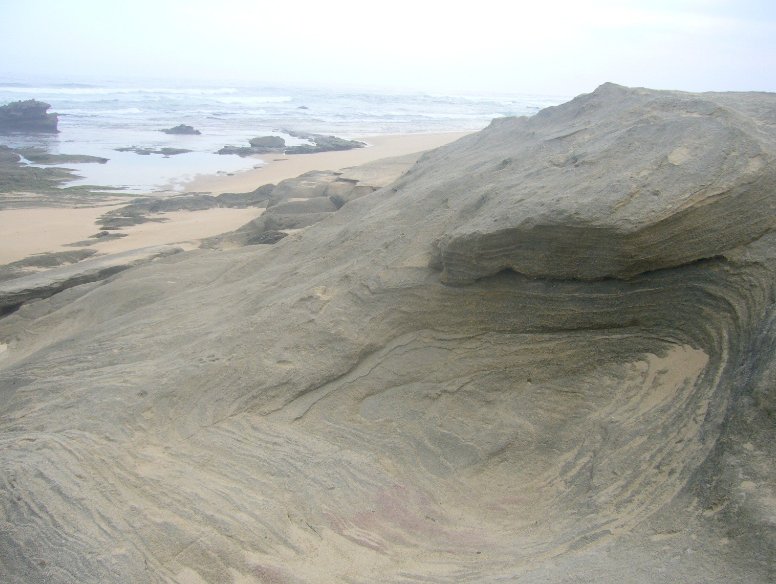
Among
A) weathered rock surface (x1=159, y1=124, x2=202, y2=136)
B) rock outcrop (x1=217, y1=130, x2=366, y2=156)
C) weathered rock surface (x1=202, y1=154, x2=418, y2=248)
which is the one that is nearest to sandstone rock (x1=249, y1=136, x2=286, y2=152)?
rock outcrop (x1=217, y1=130, x2=366, y2=156)

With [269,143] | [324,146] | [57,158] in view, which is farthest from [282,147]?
[57,158]

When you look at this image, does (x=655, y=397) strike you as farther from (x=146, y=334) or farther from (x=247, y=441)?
(x=146, y=334)

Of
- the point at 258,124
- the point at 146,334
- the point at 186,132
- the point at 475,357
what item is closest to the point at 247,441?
the point at 475,357

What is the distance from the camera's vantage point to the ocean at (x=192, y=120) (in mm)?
22953

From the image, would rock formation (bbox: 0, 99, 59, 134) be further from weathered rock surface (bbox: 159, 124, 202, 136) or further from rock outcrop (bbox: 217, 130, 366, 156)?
rock outcrop (bbox: 217, 130, 366, 156)

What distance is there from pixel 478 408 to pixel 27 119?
33.8 metres

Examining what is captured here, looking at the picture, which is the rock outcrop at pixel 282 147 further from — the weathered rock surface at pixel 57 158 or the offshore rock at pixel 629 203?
the offshore rock at pixel 629 203

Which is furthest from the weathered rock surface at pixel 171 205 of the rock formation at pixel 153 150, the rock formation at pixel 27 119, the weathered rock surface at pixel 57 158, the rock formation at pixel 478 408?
the rock formation at pixel 27 119

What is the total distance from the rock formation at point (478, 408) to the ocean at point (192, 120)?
15.5 m

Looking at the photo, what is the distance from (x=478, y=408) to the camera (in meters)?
4.36

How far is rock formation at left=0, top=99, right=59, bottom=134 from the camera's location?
31953 mm

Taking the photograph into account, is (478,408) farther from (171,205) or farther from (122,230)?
(171,205)

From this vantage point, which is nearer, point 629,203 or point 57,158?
point 629,203

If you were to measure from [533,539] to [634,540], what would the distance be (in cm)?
54
